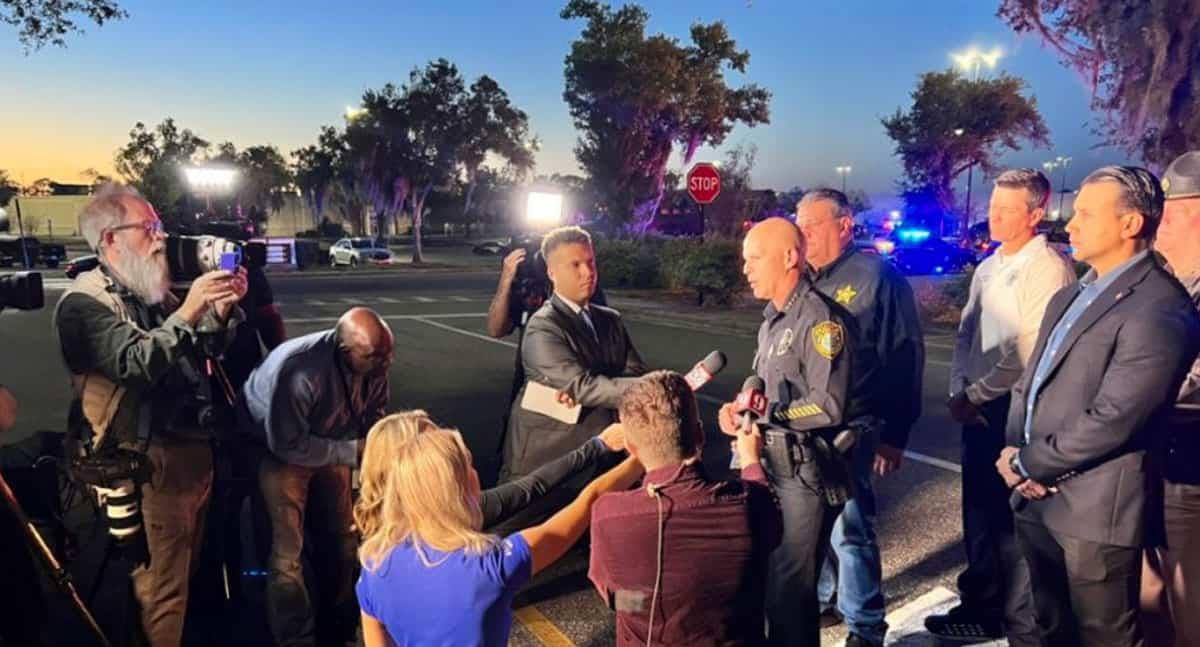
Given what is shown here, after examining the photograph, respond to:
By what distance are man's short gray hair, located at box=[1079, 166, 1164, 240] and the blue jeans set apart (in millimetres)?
1259

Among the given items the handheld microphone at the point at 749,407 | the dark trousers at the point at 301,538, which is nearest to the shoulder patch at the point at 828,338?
the handheld microphone at the point at 749,407

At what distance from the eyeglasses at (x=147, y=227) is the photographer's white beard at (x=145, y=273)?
6 cm

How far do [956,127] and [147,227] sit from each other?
40.3 m

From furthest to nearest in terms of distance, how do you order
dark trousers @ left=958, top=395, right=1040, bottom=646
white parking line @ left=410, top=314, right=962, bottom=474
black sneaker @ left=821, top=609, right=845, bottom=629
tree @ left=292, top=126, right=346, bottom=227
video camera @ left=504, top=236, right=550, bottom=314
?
1. tree @ left=292, top=126, right=346, bottom=227
2. white parking line @ left=410, top=314, right=962, bottom=474
3. video camera @ left=504, top=236, right=550, bottom=314
4. black sneaker @ left=821, top=609, right=845, bottom=629
5. dark trousers @ left=958, top=395, right=1040, bottom=646

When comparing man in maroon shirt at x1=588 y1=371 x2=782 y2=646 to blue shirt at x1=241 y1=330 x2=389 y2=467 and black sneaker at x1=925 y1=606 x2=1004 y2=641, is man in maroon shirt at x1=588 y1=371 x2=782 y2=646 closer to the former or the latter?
blue shirt at x1=241 y1=330 x2=389 y2=467

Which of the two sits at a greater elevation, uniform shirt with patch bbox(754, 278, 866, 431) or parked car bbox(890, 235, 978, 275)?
uniform shirt with patch bbox(754, 278, 866, 431)

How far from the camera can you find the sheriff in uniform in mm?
2682

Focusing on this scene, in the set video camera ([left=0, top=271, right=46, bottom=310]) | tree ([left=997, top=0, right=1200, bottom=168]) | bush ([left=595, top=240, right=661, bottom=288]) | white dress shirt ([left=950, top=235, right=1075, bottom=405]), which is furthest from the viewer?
bush ([left=595, top=240, right=661, bottom=288])

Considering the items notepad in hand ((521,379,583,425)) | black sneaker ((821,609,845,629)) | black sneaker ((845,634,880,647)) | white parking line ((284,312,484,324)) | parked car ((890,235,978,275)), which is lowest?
white parking line ((284,312,484,324))

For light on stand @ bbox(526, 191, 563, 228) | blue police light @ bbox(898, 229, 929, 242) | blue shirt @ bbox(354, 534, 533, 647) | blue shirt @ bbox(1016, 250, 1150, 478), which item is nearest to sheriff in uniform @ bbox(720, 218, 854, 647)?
blue shirt @ bbox(1016, 250, 1150, 478)

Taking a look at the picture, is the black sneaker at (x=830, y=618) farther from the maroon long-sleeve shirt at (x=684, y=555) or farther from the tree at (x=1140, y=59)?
the tree at (x=1140, y=59)

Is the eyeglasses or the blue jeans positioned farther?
the blue jeans

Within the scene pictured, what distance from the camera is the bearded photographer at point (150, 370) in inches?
108

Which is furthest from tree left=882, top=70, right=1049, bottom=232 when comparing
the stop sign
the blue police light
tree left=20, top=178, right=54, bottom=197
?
tree left=20, top=178, right=54, bottom=197
